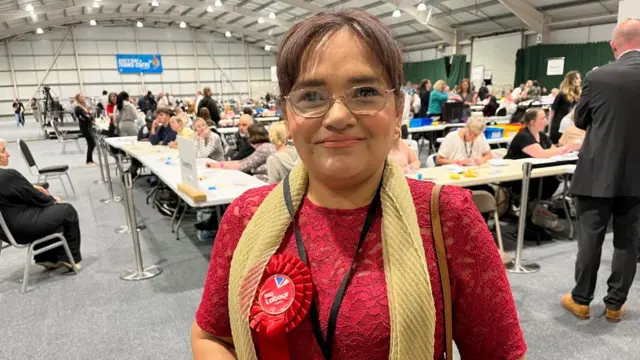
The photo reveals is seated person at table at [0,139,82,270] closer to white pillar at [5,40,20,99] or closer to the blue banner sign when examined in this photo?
the blue banner sign

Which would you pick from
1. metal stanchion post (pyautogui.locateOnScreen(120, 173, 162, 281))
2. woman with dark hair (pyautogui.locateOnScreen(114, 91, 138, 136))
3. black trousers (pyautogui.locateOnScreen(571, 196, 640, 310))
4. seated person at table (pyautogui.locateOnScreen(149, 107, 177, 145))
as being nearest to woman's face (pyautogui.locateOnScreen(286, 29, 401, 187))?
Answer: black trousers (pyautogui.locateOnScreen(571, 196, 640, 310))

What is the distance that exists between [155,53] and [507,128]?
21.8 meters

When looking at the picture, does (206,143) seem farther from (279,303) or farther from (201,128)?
(279,303)

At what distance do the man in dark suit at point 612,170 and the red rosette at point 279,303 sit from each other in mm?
2303

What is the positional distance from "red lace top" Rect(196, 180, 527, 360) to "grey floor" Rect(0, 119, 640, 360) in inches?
72.7

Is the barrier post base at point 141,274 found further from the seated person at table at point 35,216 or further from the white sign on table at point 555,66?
the white sign on table at point 555,66

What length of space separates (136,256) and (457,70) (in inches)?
673

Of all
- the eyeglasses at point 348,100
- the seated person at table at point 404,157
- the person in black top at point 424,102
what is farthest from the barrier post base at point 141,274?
the person in black top at point 424,102

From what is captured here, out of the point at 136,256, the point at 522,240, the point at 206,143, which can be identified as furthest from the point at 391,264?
the point at 206,143

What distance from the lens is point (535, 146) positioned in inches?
166

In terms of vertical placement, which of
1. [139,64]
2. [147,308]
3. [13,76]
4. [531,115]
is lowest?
[147,308]

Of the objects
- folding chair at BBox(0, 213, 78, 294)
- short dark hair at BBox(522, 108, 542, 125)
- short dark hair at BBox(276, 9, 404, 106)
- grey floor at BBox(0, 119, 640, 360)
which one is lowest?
grey floor at BBox(0, 119, 640, 360)

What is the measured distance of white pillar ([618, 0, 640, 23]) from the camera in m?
4.11

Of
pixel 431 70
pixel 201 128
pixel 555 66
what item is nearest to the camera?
pixel 201 128
